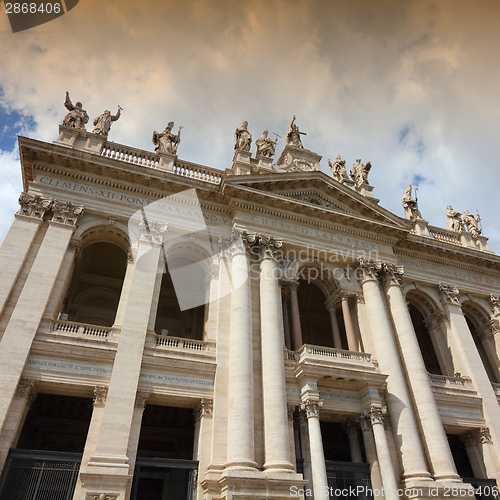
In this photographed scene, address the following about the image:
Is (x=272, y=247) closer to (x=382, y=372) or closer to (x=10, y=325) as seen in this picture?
(x=382, y=372)

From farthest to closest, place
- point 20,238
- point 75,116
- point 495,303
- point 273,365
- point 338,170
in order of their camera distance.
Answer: point 338,170 → point 495,303 → point 75,116 → point 20,238 → point 273,365

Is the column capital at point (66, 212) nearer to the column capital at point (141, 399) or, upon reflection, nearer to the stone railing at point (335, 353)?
the column capital at point (141, 399)

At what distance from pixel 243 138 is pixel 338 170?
6787 mm

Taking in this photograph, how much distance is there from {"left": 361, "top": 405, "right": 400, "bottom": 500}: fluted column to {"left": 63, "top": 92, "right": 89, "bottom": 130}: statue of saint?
19016 millimetres

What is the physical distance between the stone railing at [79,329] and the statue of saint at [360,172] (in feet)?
58.0

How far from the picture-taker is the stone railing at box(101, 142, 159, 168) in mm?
20766

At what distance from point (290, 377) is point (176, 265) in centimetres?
881

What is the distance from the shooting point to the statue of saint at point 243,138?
24047 millimetres

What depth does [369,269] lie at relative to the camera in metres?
21.6

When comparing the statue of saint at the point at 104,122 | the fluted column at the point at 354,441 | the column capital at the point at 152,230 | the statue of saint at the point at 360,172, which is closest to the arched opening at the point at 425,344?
the statue of saint at the point at 360,172

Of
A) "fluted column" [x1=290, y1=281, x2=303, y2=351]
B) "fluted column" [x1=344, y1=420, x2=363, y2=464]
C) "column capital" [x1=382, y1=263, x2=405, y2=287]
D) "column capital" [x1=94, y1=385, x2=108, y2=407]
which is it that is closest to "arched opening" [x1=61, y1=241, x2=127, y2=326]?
"column capital" [x1=94, y1=385, x2=108, y2=407]

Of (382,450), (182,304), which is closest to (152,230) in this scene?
(182,304)

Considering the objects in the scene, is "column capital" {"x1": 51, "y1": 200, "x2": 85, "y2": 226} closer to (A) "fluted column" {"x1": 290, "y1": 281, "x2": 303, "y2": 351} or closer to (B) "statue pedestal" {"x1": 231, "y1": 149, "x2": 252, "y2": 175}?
(B) "statue pedestal" {"x1": 231, "y1": 149, "x2": 252, "y2": 175}

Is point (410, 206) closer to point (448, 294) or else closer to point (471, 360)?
point (448, 294)
